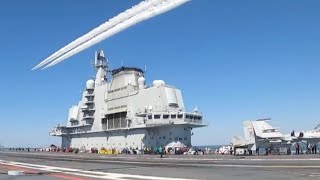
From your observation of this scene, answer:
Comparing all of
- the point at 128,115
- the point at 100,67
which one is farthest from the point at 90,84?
the point at 128,115

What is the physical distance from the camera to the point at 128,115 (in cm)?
8181

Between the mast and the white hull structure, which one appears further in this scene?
the mast

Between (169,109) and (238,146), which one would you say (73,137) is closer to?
(169,109)

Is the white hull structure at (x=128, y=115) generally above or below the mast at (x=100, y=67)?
below

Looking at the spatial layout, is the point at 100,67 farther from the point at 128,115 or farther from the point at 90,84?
the point at 128,115

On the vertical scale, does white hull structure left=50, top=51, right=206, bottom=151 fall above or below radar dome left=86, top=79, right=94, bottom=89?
below

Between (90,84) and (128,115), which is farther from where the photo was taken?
(90,84)

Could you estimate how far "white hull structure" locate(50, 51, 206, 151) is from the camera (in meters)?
75.9

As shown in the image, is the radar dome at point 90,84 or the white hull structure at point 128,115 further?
the radar dome at point 90,84

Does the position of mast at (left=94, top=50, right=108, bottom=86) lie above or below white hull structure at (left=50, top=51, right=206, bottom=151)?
above

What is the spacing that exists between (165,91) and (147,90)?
3.84m

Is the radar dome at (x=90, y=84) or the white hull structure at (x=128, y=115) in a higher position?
the radar dome at (x=90, y=84)

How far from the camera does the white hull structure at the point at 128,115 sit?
7594cm

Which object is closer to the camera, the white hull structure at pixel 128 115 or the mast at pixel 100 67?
the white hull structure at pixel 128 115
